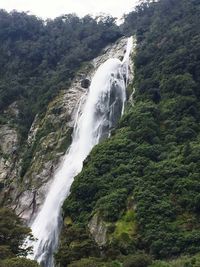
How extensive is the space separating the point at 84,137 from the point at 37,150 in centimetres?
626

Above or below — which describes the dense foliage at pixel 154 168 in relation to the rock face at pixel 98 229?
above

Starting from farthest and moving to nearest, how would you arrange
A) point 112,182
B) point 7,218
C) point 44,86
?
point 44,86 → point 112,182 → point 7,218

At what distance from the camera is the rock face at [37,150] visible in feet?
166

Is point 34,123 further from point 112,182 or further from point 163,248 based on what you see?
point 163,248

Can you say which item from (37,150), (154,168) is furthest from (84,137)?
(154,168)

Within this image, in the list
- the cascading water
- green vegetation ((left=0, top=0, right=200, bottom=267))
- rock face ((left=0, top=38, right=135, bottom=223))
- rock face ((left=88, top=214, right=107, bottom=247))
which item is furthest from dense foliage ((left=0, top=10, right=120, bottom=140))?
rock face ((left=88, top=214, right=107, bottom=247))

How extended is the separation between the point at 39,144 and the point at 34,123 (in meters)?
5.69

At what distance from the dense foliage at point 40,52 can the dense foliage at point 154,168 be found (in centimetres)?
1330

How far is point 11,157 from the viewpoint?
193 feet

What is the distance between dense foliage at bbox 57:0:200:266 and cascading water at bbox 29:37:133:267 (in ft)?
7.53

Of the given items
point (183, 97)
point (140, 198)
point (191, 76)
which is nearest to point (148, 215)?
point (140, 198)

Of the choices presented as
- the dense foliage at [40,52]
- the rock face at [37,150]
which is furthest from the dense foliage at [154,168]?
the dense foliage at [40,52]

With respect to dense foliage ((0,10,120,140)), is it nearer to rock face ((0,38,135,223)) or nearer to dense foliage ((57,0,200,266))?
rock face ((0,38,135,223))

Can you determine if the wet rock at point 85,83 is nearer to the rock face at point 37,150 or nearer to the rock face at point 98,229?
the rock face at point 37,150
